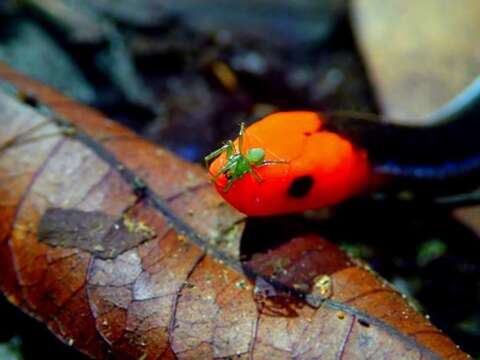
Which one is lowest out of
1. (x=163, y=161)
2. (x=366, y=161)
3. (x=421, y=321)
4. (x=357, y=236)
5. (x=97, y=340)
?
(x=357, y=236)

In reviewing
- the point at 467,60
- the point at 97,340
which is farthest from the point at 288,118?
the point at 467,60

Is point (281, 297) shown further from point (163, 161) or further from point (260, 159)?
point (163, 161)

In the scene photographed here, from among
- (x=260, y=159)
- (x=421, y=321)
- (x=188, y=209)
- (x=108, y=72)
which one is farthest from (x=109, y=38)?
(x=421, y=321)

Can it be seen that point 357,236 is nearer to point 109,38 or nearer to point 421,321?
point 421,321

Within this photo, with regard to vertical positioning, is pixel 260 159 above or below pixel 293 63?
above

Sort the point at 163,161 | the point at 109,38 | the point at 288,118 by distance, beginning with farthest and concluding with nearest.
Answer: the point at 109,38
the point at 163,161
the point at 288,118

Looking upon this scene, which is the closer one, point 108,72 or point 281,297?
point 281,297

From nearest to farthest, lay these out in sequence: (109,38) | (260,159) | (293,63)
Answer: (260,159) < (109,38) < (293,63)

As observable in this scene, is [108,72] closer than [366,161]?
No

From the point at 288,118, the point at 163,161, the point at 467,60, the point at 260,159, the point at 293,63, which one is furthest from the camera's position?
the point at 293,63
